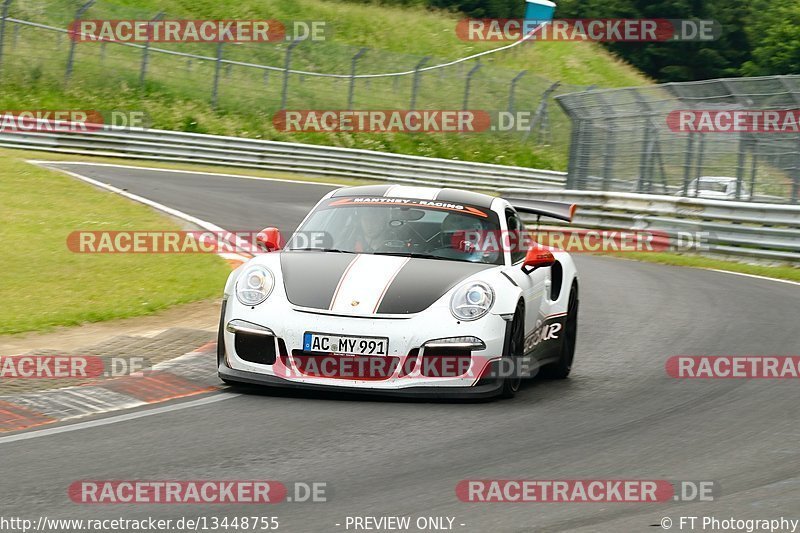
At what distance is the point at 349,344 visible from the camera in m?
7.18

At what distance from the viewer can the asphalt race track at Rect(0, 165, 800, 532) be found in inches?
200

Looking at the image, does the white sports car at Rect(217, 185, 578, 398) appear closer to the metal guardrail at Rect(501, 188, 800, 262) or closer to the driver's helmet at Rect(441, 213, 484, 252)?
the driver's helmet at Rect(441, 213, 484, 252)

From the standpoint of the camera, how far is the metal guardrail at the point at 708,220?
18.9 meters

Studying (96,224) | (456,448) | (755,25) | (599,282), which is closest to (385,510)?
(456,448)

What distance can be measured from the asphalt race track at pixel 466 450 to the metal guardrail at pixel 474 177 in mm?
10303

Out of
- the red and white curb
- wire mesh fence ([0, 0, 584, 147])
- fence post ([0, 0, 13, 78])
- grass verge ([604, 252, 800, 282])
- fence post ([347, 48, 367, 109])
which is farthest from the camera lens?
fence post ([347, 48, 367, 109])

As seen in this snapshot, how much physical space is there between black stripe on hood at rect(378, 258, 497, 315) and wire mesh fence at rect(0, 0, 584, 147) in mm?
25410

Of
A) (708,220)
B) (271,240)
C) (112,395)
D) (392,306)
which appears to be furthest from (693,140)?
(112,395)

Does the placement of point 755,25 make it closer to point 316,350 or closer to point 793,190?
point 793,190

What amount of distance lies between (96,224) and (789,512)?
486 inches

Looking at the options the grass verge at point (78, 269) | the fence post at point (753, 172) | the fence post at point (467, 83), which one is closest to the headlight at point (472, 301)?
the grass verge at point (78, 269)

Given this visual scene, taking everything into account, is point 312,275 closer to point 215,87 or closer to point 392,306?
point 392,306

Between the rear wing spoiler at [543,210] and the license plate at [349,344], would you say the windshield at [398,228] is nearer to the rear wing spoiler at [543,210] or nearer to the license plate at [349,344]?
the rear wing spoiler at [543,210]

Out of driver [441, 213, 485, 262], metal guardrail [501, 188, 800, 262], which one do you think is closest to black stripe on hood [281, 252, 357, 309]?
driver [441, 213, 485, 262]
